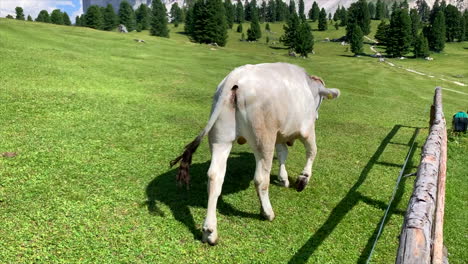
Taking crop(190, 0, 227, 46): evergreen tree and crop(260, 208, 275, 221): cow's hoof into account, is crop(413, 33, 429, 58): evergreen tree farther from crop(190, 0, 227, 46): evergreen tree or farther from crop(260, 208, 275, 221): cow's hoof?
crop(260, 208, 275, 221): cow's hoof

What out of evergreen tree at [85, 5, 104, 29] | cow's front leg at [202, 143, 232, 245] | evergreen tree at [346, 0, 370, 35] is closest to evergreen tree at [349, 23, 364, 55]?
evergreen tree at [346, 0, 370, 35]

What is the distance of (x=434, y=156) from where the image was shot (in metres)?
5.72

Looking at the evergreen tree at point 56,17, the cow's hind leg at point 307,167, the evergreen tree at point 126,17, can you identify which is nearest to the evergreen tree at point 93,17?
the evergreen tree at point 126,17

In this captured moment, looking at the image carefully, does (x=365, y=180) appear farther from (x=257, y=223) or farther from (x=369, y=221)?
(x=257, y=223)

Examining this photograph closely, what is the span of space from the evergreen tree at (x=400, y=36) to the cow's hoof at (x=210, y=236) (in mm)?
99695

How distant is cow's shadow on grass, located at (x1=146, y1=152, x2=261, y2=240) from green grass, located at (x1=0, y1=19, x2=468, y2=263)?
38 mm

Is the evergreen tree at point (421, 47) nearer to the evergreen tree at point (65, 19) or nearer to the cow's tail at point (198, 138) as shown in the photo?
the cow's tail at point (198, 138)

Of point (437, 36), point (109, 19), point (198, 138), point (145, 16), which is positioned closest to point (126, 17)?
point (109, 19)

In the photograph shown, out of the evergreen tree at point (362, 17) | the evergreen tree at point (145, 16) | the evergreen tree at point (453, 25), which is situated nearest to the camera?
the evergreen tree at point (453, 25)

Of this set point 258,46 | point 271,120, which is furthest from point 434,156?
point 258,46

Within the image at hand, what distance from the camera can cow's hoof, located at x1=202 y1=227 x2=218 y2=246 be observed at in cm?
571

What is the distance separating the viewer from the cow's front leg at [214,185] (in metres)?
5.72

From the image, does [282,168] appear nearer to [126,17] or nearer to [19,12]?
[126,17]

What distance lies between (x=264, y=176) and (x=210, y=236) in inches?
58.1
